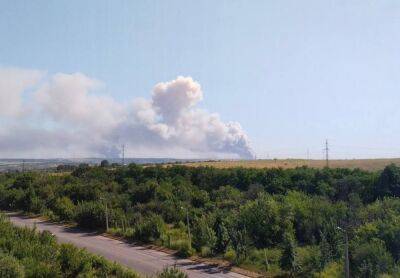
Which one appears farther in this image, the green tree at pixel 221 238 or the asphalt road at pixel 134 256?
the green tree at pixel 221 238

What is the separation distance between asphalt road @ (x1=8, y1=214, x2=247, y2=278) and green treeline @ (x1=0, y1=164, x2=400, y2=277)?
201 centimetres

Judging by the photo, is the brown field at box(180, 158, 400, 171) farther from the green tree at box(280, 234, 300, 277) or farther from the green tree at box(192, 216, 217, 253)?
the green tree at box(280, 234, 300, 277)

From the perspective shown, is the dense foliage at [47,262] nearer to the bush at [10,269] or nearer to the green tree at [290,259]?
the bush at [10,269]

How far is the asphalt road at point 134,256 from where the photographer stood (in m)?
32.8

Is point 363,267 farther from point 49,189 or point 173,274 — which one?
point 49,189

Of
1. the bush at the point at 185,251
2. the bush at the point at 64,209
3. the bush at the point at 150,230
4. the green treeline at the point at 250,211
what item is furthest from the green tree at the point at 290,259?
the bush at the point at 64,209

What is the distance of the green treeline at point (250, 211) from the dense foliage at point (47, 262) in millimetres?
11911

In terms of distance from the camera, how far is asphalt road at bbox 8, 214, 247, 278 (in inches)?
1289

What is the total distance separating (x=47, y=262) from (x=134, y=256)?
1371cm

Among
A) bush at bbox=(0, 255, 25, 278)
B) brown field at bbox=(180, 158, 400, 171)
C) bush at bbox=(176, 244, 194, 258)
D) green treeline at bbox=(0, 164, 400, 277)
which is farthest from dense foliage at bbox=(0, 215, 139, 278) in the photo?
brown field at bbox=(180, 158, 400, 171)

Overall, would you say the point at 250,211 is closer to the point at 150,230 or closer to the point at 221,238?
the point at 221,238

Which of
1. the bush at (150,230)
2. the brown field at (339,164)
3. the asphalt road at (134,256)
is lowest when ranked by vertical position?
the asphalt road at (134,256)

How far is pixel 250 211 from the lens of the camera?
43.3 meters

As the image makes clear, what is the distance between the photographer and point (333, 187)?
61.1 meters
